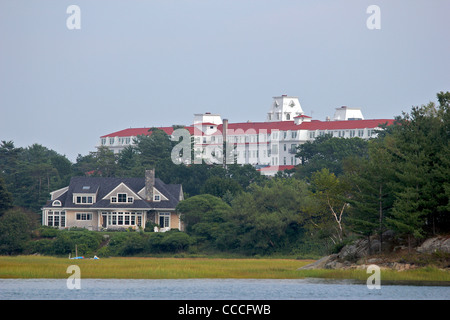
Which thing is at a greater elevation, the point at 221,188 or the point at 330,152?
the point at 330,152

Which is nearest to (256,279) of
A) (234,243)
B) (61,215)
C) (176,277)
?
(176,277)

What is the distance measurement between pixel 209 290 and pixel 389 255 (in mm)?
12896

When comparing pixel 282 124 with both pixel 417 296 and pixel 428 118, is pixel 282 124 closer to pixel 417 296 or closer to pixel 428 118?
pixel 428 118

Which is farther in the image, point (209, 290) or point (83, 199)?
point (83, 199)

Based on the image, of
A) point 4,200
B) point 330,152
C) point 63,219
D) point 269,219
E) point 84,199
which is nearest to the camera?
point 269,219

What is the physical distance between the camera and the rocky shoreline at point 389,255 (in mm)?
51531

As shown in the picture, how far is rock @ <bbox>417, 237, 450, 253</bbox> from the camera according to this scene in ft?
170

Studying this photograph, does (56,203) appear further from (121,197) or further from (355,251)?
(355,251)

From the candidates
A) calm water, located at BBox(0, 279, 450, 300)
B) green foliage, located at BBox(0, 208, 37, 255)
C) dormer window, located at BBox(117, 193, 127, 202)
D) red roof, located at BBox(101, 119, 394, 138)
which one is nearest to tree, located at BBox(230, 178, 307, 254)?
dormer window, located at BBox(117, 193, 127, 202)

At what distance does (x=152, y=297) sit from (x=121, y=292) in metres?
2.32

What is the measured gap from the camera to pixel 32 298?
42.7 meters

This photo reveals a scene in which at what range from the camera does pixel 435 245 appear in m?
52.5

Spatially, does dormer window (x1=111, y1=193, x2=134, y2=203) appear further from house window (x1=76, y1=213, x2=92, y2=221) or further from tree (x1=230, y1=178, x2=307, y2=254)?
tree (x1=230, y1=178, x2=307, y2=254)

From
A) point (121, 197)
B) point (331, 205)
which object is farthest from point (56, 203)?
point (331, 205)
